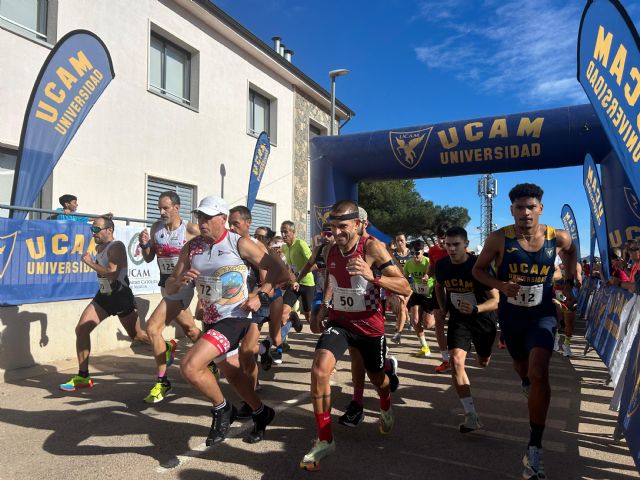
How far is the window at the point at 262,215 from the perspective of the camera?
49.6 ft

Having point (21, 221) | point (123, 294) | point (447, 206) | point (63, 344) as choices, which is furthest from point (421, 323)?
point (447, 206)

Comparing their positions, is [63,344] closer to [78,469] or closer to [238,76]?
[78,469]

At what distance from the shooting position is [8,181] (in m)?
8.31

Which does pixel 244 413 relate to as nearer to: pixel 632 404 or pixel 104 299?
pixel 104 299

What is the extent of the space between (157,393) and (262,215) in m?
11.1

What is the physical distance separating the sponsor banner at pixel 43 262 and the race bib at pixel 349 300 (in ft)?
15.7

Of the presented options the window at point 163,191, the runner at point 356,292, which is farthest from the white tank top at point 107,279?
the window at point 163,191

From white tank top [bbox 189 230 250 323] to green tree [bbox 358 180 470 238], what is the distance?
3436 centimetres

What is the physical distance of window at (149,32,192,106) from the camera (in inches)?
442

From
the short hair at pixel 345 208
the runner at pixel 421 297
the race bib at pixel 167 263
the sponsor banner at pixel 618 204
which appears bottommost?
the runner at pixel 421 297

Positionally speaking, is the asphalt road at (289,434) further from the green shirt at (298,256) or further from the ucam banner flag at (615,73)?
the ucam banner flag at (615,73)

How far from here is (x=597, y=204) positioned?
26.2 feet

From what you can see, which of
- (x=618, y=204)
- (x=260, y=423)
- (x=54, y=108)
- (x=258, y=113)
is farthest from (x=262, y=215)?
(x=260, y=423)

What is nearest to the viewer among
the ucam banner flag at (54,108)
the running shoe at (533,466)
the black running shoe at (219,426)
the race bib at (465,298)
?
the running shoe at (533,466)
